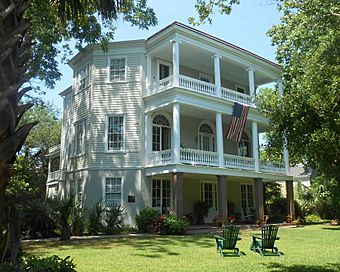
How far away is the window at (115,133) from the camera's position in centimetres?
2195

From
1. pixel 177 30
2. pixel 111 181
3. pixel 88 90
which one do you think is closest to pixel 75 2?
pixel 177 30

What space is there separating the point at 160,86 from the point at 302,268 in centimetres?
1485

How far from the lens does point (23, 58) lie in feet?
15.5

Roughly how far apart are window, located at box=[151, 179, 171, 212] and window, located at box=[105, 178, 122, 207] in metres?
1.97

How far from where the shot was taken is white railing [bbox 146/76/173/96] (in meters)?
20.8

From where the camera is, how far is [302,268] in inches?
350

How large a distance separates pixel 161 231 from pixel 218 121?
305 inches

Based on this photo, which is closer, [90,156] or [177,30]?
[177,30]

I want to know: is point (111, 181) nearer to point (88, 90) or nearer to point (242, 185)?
point (88, 90)

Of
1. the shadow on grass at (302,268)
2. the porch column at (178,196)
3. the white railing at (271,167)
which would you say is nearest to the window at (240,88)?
the white railing at (271,167)

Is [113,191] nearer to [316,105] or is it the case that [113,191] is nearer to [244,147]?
[244,147]

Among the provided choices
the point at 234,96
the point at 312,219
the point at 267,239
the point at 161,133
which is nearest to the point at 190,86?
the point at 161,133

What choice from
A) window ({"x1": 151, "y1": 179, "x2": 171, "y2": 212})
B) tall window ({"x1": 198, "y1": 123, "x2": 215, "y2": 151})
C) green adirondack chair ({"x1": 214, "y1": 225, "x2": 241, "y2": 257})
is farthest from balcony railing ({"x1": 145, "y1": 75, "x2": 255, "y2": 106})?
green adirondack chair ({"x1": 214, "y1": 225, "x2": 241, "y2": 257})

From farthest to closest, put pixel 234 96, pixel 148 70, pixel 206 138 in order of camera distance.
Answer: pixel 206 138, pixel 234 96, pixel 148 70
